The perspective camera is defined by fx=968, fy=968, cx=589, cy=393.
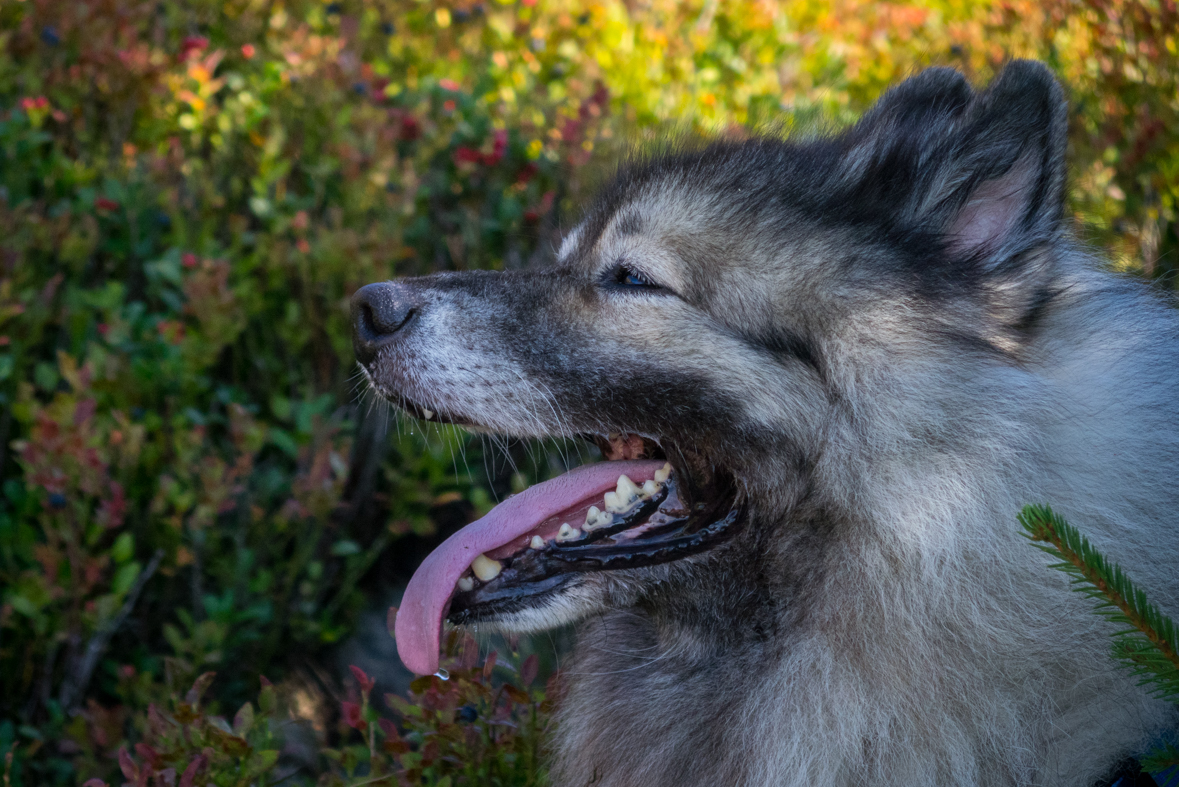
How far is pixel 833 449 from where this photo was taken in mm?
2025

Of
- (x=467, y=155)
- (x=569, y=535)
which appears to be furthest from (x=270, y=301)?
(x=569, y=535)

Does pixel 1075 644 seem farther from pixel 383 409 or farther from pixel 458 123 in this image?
pixel 458 123

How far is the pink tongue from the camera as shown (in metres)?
2.30

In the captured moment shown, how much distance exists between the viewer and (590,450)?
389 cm

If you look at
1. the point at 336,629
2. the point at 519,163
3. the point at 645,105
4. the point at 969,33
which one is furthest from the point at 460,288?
the point at 969,33

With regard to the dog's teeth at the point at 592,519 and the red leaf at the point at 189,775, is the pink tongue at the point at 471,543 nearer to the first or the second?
the dog's teeth at the point at 592,519

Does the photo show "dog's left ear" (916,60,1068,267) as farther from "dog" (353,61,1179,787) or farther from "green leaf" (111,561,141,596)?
"green leaf" (111,561,141,596)

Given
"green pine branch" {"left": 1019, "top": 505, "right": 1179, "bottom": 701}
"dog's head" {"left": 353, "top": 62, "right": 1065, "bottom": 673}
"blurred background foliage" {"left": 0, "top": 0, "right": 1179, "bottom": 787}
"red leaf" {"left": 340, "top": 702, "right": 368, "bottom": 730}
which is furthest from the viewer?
"blurred background foliage" {"left": 0, "top": 0, "right": 1179, "bottom": 787}

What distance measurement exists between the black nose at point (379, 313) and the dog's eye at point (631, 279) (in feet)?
1.59

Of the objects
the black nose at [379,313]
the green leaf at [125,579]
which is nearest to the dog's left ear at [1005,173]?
the black nose at [379,313]

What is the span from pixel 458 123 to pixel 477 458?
68.4 inches

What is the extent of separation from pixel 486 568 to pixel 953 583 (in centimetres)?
104

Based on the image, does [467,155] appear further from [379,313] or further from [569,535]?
[569,535]

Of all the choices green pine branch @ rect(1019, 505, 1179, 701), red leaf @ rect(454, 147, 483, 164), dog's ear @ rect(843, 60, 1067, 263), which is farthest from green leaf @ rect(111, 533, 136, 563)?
green pine branch @ rect(1019, 505, 1179, 701)
